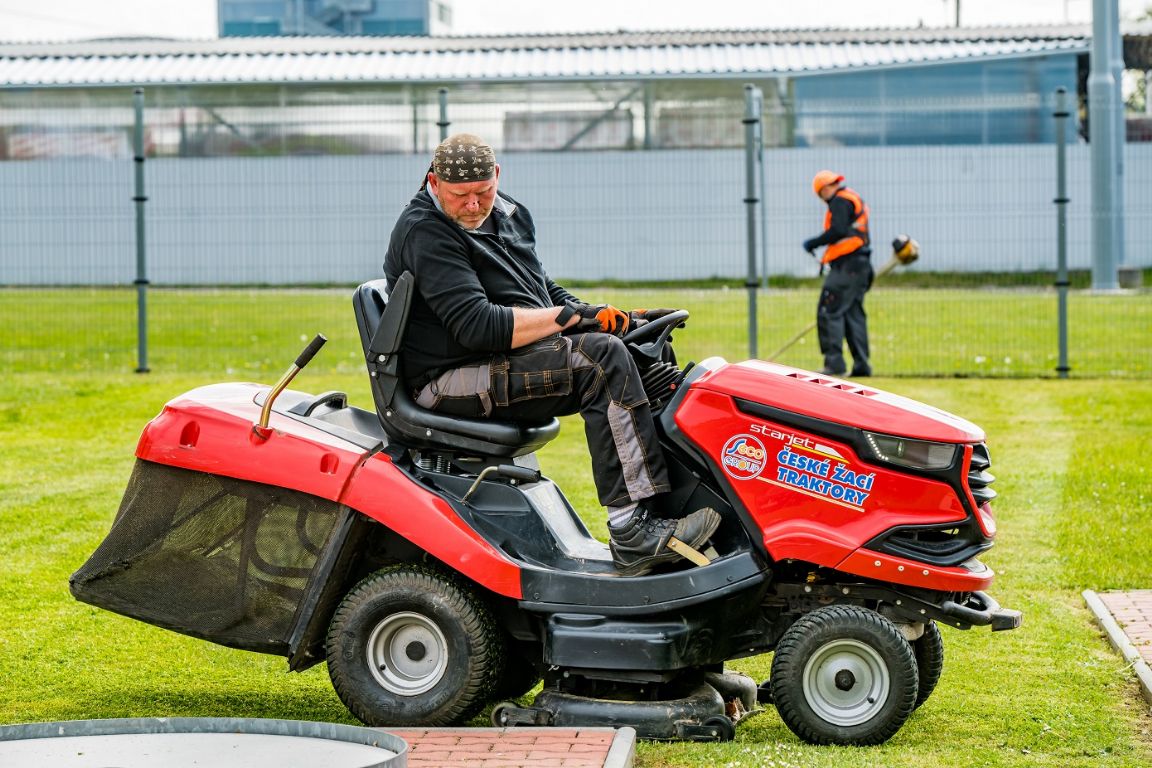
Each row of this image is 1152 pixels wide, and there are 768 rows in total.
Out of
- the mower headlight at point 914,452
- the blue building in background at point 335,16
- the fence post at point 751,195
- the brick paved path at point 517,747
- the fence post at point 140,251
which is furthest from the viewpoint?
the blue building in background at point 335,16

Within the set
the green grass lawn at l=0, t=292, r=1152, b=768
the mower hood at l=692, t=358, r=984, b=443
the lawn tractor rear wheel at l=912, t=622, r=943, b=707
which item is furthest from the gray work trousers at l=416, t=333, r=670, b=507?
the lawn tractor rear wheel at l=912, t=622, r=943, b=707

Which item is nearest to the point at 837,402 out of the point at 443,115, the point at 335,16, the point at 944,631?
the point at 944,631

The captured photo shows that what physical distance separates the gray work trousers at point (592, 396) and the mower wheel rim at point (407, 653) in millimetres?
703

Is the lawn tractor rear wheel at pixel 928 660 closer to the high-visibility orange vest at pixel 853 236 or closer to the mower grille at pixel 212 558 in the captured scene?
the mower grille at pixel 212 558

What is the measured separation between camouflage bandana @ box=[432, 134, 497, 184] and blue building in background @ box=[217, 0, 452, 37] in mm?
44195

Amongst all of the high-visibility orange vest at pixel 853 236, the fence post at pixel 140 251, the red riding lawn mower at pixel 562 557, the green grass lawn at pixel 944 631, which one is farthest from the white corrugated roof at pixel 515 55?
the red riding lawn mower at pixel 562 557

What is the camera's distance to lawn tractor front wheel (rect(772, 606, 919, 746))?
4988mm

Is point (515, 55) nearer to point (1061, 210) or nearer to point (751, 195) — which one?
point (751, 195)

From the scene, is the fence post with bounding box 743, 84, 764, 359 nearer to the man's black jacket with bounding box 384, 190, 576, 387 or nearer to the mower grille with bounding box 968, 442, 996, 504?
the man's black jacket with bounding box 384, 190, 576, 387

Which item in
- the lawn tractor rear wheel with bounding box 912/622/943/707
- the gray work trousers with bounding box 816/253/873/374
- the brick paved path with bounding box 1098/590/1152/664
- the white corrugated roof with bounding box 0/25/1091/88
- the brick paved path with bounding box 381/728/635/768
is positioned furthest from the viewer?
the white corrugated roof with bounding box 0/25/1091/88

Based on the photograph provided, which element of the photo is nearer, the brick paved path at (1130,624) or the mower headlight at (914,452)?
the mower headlight at (914,452)

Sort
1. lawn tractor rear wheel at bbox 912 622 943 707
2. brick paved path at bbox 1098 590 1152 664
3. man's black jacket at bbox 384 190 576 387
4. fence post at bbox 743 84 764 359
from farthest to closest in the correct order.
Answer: fence post at bbox 743 84 764 359 → brick paved path at bbox 1098 590 1152 664 → lawn tractor rear wheel at bbox 912 622 943 707 → man's black jacket at bbox 384 190 576 387

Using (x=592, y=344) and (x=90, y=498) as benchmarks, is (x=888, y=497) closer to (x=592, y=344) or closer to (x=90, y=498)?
(x=592, y=344)

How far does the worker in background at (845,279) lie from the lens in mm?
14312
